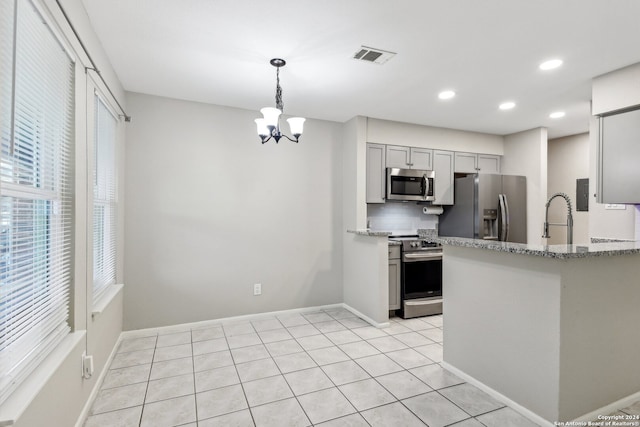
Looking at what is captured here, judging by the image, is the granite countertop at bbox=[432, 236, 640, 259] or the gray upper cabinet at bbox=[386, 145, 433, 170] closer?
the granite countertop at bbox=[432, 236, 640, 259]

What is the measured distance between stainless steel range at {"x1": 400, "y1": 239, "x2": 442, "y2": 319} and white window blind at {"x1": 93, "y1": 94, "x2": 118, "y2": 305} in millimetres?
3090

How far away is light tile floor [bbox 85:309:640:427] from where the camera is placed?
201 centimetres

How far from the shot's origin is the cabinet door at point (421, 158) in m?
4.50

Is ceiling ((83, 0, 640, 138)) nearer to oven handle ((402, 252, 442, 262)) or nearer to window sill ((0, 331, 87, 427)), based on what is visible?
oven handle ((402, 252, 442, 262))

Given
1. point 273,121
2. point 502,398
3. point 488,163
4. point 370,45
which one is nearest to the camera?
point 502,398

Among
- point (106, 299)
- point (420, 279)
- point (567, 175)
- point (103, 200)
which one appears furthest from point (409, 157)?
point (106, 299)

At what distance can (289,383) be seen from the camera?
2418 mm

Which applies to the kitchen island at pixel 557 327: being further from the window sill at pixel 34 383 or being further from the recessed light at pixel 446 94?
the window sill at pixel 34 383

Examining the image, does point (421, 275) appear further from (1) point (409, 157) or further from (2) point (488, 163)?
(2) point (488, 163)

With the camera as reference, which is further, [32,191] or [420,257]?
[420,257]

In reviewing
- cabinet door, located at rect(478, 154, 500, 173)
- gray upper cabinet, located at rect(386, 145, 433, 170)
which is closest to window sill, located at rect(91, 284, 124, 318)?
gray upper cabinet, located at rect(386, 145, 433, 170)

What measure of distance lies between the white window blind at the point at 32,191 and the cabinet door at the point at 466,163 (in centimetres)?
456

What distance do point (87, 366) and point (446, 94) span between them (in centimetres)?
380

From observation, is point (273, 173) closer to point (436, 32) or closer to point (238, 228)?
point (238, 228)
